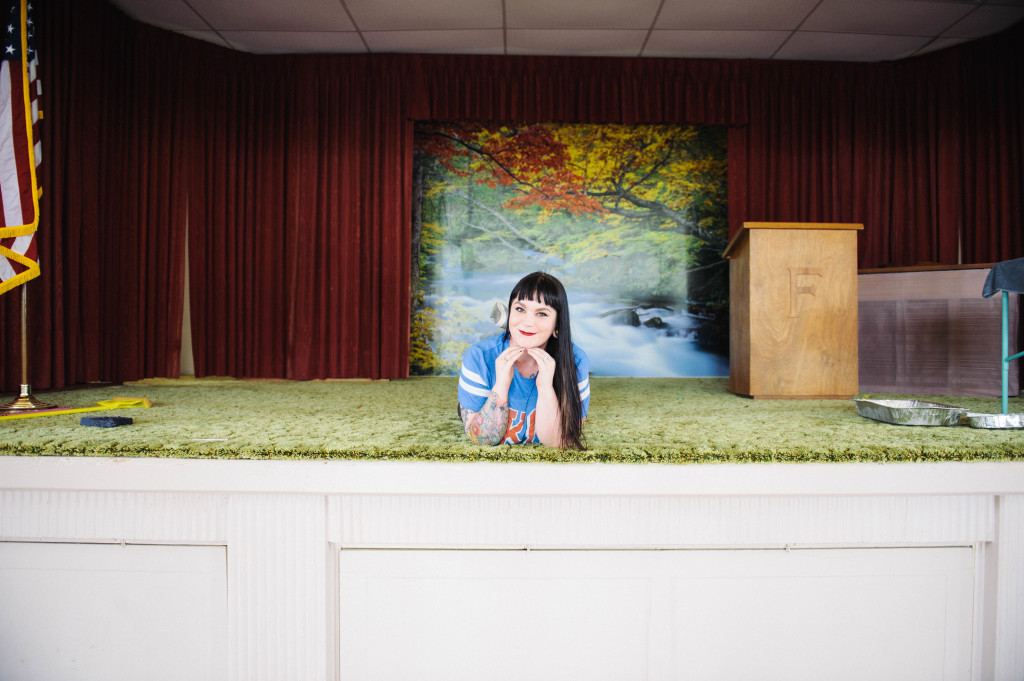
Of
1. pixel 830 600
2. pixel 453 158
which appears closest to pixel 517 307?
pixel 830 600

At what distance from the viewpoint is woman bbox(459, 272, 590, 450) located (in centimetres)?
138

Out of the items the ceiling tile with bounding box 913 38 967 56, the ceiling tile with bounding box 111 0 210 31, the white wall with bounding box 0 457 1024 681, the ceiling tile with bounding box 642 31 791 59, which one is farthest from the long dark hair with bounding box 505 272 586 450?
the ceiling tile with bounding box 913 38 967 56

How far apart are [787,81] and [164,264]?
16.0 ft

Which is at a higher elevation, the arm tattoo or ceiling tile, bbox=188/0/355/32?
ceiling tile, bbox=188/0/355/32

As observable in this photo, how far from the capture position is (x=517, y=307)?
1.39 metres

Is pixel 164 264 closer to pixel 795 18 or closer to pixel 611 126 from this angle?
pixel 611 126

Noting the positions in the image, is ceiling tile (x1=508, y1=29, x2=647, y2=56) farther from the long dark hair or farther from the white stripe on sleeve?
the white stripe on sleeve

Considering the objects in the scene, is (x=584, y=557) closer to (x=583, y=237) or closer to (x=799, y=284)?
(x=799, y=284)

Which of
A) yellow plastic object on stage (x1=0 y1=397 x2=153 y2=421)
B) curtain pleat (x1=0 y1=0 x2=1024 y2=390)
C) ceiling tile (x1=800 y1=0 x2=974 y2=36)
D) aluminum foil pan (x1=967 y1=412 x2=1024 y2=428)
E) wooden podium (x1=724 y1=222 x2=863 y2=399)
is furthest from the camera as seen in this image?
curtain pleat (x1=0 y1=0 x2=1024 y2=390)

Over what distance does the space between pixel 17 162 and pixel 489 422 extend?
7.54 ft

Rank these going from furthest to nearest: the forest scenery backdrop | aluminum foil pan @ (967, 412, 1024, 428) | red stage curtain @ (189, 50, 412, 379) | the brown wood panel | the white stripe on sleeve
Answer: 1. the forest scenery backdrop
2. red stage curtain @ (189, 50, 412, 379)
3. the brown wood panel
4. aluminum foil pan @ (967, 412, 1024, 428)
5. the white stripe on sleeve

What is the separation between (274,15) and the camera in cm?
354

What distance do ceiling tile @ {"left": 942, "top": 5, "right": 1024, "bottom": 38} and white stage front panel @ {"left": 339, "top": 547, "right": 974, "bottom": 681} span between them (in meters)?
3.90

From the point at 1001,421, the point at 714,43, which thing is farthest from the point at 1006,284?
the point at 714,43
